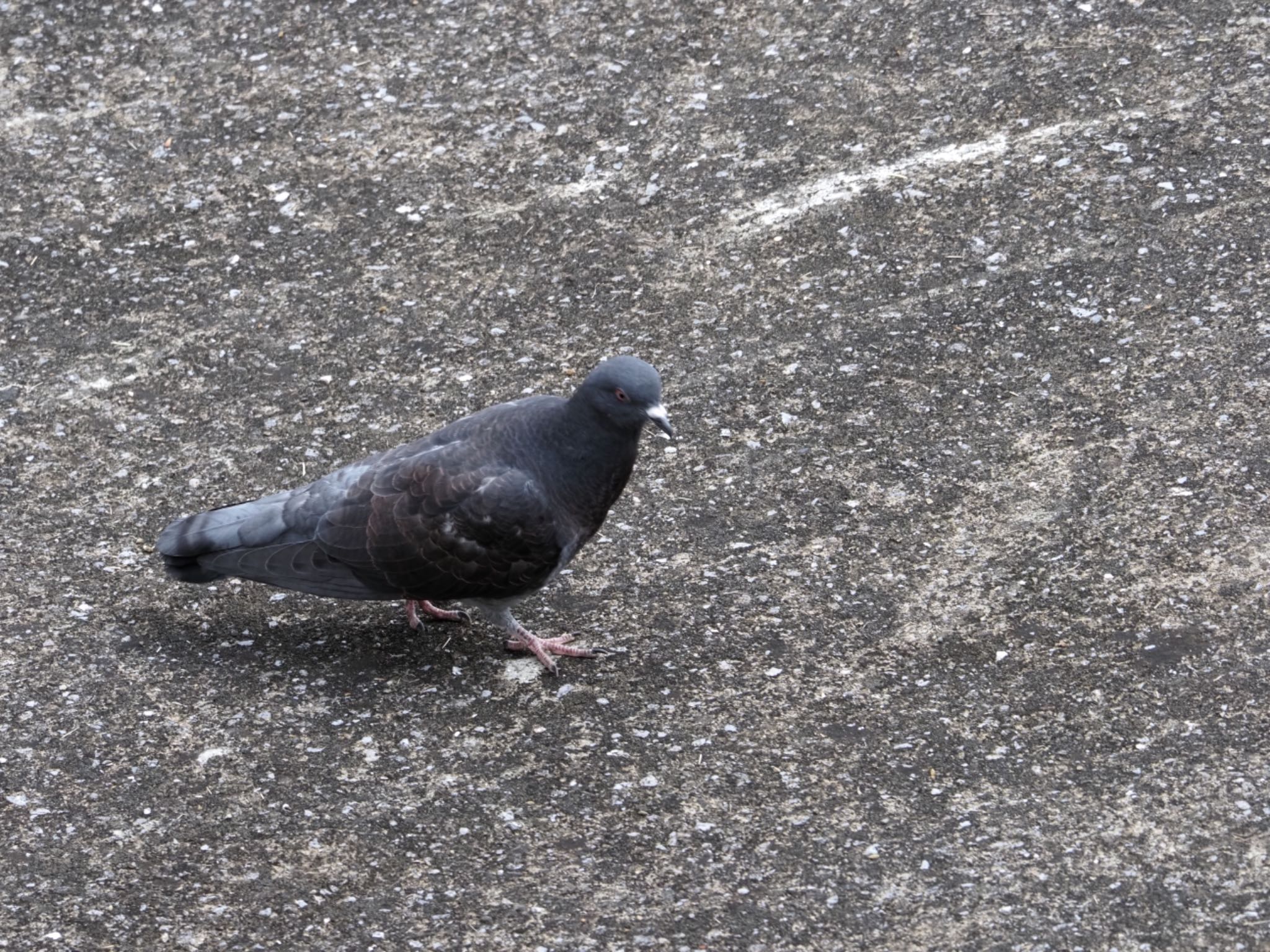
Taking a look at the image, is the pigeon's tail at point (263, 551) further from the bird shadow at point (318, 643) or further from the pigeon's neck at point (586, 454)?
the pigeon's neck at point (586, 454)

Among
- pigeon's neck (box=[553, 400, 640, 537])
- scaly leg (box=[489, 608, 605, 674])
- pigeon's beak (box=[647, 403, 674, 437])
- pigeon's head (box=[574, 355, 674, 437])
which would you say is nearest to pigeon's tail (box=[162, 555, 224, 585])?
scaly leg (box=[489, 608, 605, 674])

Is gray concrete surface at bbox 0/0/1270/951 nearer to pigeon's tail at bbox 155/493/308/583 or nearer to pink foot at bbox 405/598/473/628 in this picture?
pink foot at bbox 405/598/473/628

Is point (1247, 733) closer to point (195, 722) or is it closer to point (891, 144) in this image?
point (195, 722)

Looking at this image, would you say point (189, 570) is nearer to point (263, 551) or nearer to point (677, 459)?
point (263, 551)

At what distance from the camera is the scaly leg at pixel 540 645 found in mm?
4469

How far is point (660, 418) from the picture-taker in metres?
4.21

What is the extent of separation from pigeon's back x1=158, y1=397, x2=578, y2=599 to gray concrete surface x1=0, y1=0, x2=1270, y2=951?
30cm

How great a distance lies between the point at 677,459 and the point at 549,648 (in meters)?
1.04

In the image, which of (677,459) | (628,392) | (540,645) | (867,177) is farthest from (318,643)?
(867,177)

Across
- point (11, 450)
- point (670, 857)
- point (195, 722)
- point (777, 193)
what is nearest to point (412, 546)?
point (195, 722)

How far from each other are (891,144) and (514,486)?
309 centimetres

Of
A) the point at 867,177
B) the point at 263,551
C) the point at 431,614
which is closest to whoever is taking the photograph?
the point at 263,551

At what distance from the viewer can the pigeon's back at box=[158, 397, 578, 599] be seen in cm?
428

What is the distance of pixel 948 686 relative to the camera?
4.25m
